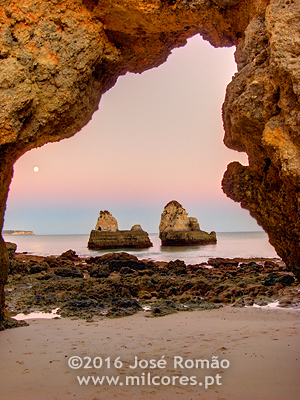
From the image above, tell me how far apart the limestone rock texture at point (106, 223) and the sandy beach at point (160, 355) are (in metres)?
39.9

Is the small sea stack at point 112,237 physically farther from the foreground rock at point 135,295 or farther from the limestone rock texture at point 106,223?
the foreground rock at point 135,295

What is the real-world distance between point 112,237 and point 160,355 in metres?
39.5

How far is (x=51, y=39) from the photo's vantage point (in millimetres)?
4844

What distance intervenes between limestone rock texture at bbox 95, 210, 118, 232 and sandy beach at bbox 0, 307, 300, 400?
39.9m

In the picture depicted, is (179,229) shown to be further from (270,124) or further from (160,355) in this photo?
(270,124)

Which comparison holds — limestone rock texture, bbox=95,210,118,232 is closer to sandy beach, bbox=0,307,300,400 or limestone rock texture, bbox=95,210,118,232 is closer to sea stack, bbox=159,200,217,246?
sea stack, bbox=159,200,217,246

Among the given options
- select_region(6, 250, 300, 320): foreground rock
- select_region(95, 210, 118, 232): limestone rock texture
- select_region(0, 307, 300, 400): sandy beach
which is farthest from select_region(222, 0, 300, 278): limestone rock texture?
select_region(95, 210, 118, 232): limestone rock texture

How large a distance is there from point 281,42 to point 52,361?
15.9 ft

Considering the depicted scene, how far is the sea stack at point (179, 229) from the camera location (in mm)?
50781

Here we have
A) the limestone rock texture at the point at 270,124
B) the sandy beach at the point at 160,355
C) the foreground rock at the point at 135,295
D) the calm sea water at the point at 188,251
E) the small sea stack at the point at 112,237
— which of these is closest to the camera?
the sandy beach at the point at 160,355

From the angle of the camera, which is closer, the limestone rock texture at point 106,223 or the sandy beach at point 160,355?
the sandy beach at point 160,355

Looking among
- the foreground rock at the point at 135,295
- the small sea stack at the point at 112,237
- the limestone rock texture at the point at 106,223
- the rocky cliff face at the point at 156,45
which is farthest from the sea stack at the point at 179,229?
the rocky cliff face at the point at 156,45

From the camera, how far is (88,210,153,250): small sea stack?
142ft

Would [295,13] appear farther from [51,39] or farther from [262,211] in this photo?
[51,39]
